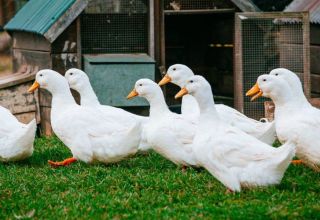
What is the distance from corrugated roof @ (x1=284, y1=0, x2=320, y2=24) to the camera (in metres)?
13.9

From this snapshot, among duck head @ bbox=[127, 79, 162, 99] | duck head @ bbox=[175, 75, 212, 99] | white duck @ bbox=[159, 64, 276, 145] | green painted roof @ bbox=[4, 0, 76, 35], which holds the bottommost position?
white duck @ bbox=[159, 64, 276, 145]

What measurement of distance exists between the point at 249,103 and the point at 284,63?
80cm

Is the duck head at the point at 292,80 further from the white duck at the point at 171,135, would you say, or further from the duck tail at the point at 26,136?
the duck tail at the point at 26,136

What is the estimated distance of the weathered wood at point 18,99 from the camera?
42.3 feet

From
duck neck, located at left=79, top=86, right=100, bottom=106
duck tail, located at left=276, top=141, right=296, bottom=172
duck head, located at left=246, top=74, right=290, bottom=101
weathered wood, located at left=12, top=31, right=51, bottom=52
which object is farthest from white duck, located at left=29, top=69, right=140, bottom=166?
weathered wood, located at left=12, top=31, right=51, bottom=52

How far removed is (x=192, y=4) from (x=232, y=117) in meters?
3.35

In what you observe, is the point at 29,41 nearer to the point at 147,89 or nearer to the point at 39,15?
the point at 39,15

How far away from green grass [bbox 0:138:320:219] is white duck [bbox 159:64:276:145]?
52cm

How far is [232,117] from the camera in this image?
10.6m

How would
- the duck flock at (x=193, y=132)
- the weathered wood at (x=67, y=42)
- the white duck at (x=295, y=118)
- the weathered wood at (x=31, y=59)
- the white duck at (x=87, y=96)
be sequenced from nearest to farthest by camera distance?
the duck flock at (x=193, y=132) < the white duck at (x=295, y=118) < the white duck at (x=87, y=96) < the weathered wood at (x=67, y=42) < the weathered wood at (x=31, y=59)

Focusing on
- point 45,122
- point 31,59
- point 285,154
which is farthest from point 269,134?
point 31,59

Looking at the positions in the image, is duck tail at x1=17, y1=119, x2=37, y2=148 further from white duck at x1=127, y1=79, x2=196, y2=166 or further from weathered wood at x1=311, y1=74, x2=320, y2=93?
weathered wood at x1=311, y1=74, x2=320, y2=93

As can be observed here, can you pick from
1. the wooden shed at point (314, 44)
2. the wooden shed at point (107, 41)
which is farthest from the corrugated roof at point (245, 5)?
the wooden shed at point (314, 44)

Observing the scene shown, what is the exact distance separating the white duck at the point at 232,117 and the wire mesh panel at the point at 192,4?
7.26 feet
